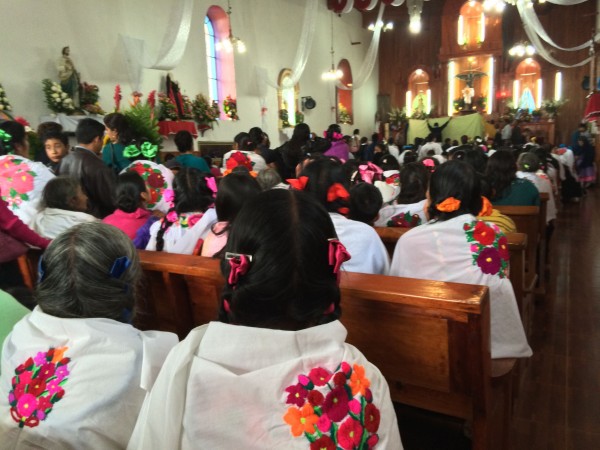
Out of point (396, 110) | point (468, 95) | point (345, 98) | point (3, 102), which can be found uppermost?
point (345, 98)

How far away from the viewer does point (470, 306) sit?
1226 millimetres

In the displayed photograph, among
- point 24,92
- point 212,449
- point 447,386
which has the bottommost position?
point 447,386

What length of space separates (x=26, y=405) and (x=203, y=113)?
7823mm

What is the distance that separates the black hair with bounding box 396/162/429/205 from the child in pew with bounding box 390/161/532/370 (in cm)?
115

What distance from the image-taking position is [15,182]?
2.66 metres

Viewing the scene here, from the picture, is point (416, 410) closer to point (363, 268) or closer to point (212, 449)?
point (363, 268)

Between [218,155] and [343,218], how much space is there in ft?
23.5

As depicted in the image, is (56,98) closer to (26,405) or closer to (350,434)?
(26,405)

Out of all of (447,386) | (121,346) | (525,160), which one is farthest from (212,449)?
(525,160)

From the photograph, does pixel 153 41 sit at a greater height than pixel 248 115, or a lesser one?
greater

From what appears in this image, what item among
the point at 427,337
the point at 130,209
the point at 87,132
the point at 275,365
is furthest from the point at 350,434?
the point at 87,132

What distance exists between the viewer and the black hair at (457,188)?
1.90m

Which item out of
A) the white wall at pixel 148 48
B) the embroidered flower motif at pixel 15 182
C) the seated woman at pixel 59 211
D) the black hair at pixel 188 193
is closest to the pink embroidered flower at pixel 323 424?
the black hair at pixel 188 193

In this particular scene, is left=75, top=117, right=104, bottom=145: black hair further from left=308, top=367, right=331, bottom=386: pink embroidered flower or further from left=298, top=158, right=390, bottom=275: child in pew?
left=308, top=367, right=331, bottom=386: pink embroidered flower
